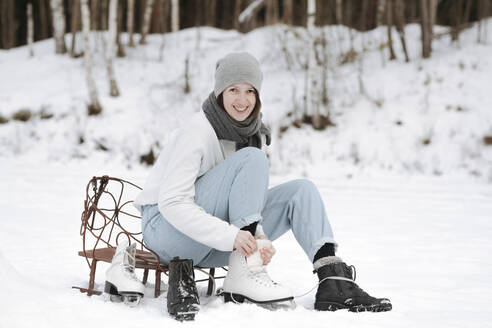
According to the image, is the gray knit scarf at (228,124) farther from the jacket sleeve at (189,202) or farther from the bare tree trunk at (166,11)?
the bare tree trunk at (166,11)

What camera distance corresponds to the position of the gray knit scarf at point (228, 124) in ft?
7.90

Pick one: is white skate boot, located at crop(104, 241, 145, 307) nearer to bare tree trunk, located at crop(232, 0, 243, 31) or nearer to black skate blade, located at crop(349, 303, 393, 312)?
black skate blade, located at crop(349, 303, 393, 312)

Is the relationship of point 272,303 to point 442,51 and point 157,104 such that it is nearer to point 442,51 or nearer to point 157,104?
point 157,104

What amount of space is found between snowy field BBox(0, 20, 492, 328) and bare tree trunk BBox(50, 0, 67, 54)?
18.6 inches

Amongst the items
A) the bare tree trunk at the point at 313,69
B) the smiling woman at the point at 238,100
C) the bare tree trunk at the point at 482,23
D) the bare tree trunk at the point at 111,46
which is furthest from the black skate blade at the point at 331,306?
the bare tree trunk at the point at 482,23

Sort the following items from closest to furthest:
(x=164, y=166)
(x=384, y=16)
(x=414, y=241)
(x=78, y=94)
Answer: (x=164, y=166) → (x=414, y=241) → (x=78, y=94) → (x=384, y=16)

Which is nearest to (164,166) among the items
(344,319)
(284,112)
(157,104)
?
(344,319)

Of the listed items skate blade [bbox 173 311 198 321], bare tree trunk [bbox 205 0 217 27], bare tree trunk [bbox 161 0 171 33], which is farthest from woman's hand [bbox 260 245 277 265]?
bare tree trunk [bbox 205 0 217 27]

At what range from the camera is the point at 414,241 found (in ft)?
14.7

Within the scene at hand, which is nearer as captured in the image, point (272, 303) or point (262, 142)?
point (272, 303)

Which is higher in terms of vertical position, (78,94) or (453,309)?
(78,94)

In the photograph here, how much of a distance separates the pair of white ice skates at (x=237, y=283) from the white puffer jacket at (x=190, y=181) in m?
0.13

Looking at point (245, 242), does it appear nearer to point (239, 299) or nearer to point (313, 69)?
point (239, 299)

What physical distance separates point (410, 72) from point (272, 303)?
9.38 meters
